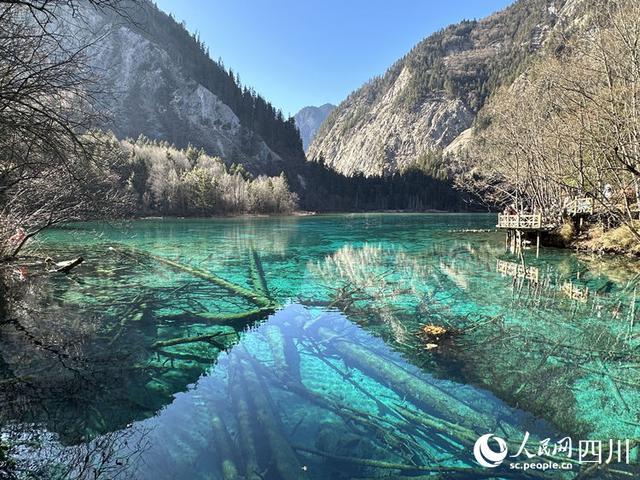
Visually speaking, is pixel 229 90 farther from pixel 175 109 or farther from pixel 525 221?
pixel 525 221

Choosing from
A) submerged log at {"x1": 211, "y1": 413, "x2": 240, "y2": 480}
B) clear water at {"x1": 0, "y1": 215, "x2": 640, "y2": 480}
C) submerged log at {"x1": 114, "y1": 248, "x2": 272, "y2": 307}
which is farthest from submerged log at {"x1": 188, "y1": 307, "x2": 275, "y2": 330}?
submerged log at {"x1": 211, "y1": 413, "x2": 240, "y2": 480}

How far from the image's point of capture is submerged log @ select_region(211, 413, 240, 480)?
4891 millimetres

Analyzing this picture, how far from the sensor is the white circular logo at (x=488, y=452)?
5148 mm

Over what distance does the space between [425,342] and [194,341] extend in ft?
19.6

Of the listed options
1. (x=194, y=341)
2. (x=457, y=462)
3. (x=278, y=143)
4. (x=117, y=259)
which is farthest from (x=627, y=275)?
(x=278, y=143)

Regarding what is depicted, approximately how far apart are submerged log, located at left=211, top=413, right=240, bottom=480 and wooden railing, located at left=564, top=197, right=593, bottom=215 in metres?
28.4

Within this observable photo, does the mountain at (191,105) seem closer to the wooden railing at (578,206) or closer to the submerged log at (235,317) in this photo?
the wooden railing at (578,206)

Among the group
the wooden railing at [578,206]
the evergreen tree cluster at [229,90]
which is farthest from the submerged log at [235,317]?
the evergreen tree cluster at [229,90]

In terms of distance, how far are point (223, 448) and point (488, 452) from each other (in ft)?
12.4

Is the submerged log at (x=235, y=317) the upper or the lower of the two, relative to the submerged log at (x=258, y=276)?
lower

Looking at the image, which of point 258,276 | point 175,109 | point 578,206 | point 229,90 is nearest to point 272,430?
point 258,276

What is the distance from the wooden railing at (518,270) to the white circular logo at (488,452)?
1372 cm

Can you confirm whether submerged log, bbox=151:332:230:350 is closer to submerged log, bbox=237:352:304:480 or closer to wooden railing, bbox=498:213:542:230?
submerged log, bbox=237:352:304:480

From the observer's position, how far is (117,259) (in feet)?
75.9
